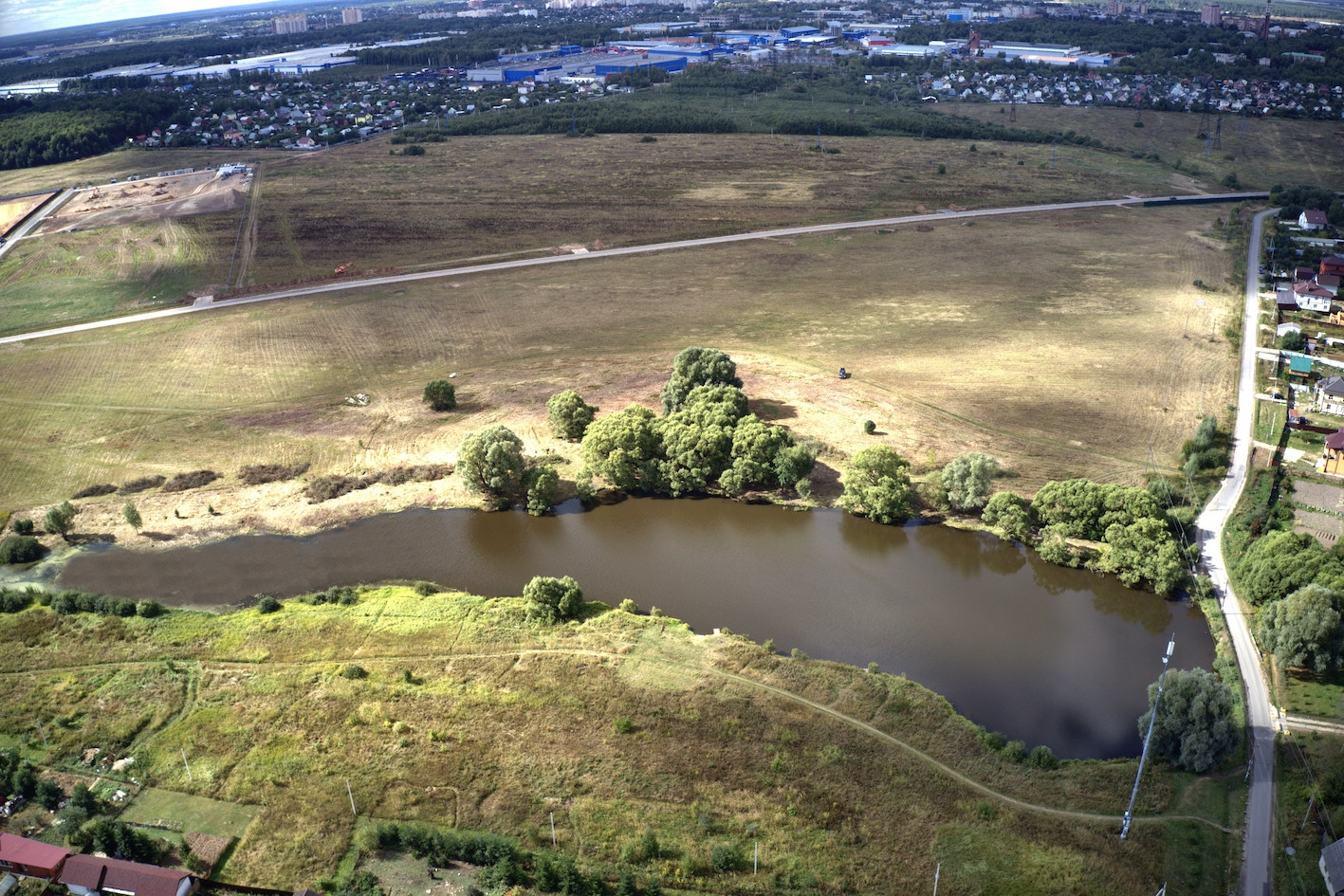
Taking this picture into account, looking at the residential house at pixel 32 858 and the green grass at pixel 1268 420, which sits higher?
the residential house at pixel 32 858

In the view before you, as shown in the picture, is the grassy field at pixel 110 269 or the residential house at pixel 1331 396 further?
the grassy field at pixel 110 269

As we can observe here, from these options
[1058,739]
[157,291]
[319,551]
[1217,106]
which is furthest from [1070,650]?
[1217,106]

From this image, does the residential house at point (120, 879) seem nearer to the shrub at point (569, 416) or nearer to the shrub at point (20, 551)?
the shrub at point (20, 551)

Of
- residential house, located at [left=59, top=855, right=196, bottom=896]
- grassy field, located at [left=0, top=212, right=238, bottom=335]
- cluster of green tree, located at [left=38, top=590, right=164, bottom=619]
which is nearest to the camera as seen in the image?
residential house, located at [left=59, top=855, right=196, bottom=896]

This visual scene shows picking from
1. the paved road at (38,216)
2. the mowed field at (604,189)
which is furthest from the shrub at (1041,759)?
the paved road at (38,216)

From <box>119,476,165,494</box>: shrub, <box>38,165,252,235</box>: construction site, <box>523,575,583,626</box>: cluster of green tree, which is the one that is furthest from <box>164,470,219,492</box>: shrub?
<box>38,165,252,235</box>: construction site

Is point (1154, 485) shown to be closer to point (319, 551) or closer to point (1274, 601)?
point (1274, 601)

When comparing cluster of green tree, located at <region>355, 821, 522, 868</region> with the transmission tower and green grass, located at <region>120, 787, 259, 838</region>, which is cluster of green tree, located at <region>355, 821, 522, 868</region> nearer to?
green grass, located at <region>120, 787, 259, 838</region>
